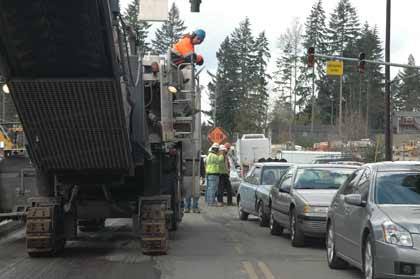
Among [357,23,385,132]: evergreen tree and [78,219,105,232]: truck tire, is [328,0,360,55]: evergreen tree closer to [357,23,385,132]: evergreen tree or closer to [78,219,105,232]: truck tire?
[357,23,385,132]: evergreen tree

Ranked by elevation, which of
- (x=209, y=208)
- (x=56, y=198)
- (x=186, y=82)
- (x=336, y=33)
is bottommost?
(x=209, y=208)

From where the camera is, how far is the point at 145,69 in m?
13.2

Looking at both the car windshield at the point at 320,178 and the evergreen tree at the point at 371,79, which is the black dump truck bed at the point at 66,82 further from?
the evergreen tree at the point at 371,79

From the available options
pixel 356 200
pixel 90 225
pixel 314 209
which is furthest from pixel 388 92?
pixel 356 200

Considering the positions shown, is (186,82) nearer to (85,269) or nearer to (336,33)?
(85,269)

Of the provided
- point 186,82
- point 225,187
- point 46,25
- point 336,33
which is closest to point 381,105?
point 336,33

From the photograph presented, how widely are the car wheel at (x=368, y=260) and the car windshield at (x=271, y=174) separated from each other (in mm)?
9517

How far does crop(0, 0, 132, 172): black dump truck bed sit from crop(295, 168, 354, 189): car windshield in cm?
424

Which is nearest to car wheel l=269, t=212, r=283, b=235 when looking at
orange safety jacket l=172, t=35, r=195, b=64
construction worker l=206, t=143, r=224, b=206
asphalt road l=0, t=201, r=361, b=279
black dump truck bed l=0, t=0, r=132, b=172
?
asphalt road l=0, t=201, r=361, b=279

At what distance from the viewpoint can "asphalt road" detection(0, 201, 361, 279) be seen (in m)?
10.1

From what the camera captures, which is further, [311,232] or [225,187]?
[225,187]

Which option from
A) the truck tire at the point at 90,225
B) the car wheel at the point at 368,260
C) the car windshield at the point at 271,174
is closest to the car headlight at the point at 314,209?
the car wheel at the point at 368,260

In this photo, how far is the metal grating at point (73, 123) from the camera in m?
9.88

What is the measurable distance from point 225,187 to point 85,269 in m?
15.5
